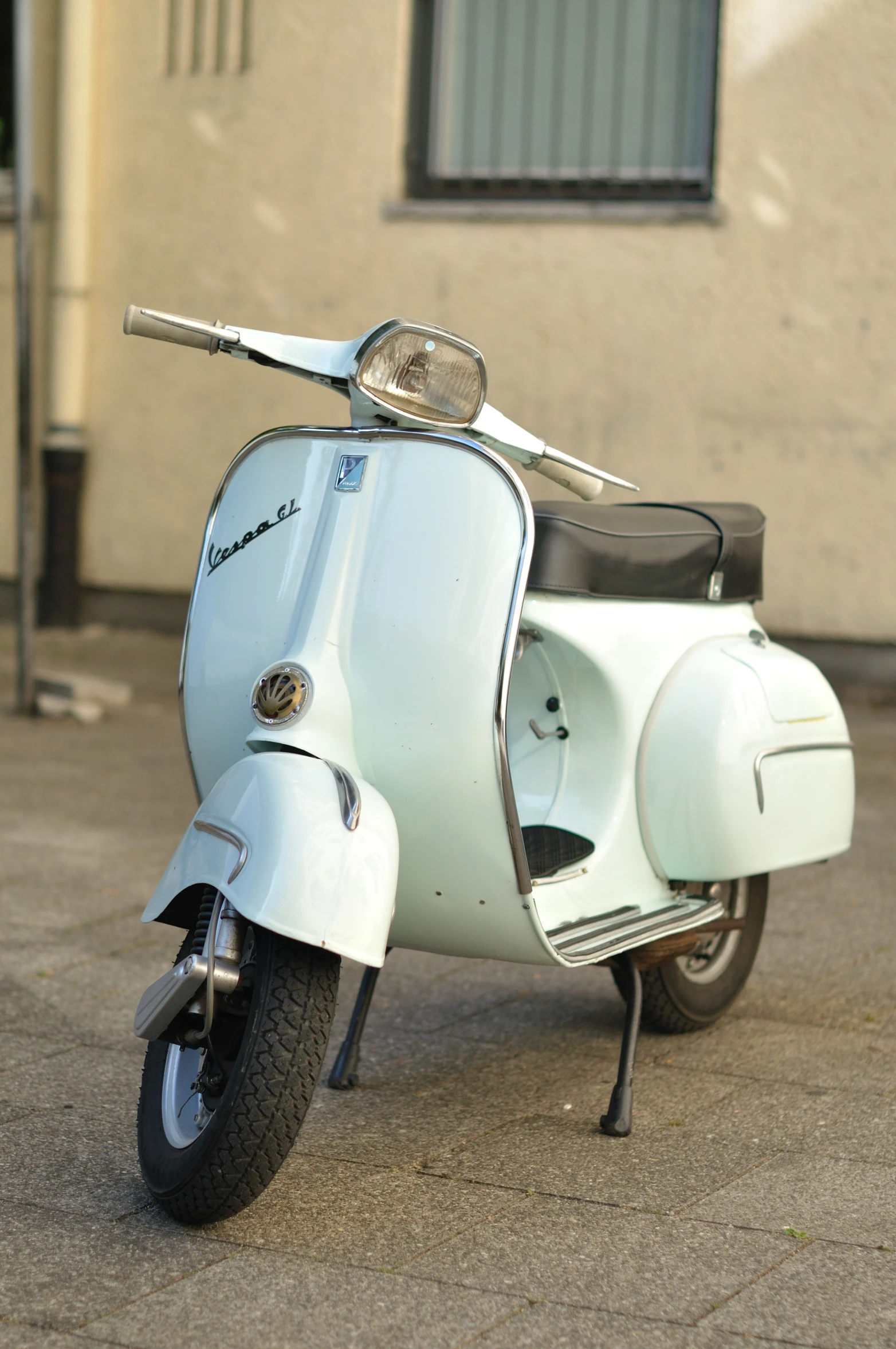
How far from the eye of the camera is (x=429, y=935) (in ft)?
9.22

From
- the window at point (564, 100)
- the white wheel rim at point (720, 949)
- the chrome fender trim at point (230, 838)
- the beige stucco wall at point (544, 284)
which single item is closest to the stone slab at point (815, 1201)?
the white wheel rim at point (720, 949)

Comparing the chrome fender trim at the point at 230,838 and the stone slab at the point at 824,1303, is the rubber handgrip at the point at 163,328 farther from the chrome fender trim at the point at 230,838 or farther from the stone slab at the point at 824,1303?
the stone slab at the point at 824,1303

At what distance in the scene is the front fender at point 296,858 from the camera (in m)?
2.35

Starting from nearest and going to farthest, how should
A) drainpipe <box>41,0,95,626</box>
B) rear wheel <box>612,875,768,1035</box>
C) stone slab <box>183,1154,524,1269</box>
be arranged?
1. stone slab <box>183,1154,524,1269</box>
2. rear wheel <box>612,875,768,1035</box>
3. drainpipe <box>41,0,95,626</box>

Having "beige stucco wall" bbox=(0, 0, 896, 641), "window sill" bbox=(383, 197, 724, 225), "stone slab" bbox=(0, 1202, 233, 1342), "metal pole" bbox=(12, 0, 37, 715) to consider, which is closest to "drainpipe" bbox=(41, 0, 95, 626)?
"beige stucco wall" bbox=(0, 0, 896, 641)

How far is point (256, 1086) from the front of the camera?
7.55 ft

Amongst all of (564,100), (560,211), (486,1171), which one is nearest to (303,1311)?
(486,1171)

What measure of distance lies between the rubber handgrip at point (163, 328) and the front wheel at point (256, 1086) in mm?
984

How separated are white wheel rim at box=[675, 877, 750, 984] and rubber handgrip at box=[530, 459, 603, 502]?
90 cm

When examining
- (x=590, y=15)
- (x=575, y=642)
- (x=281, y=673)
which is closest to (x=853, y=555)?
(x=590, y=15)

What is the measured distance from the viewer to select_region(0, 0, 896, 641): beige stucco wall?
796 cm

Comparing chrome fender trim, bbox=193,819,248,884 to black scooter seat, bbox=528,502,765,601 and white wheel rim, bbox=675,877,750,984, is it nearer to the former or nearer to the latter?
black scooter seat, bbox=528,502,765,601

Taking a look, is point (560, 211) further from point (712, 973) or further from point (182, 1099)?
point (182, 1099)

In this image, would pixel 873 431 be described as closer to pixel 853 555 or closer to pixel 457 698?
pixel 853 555
